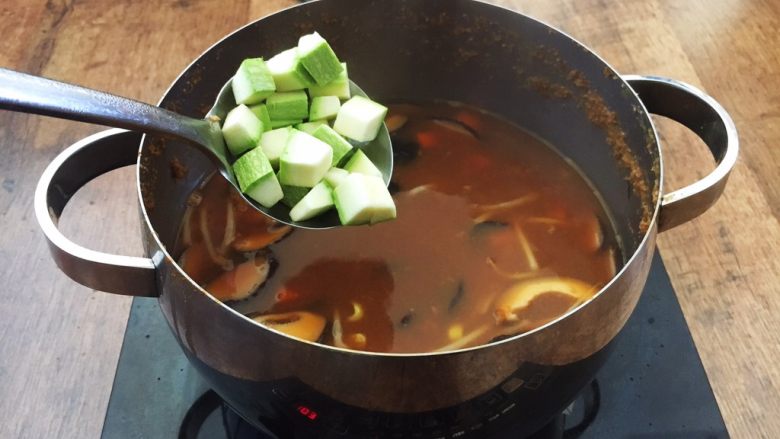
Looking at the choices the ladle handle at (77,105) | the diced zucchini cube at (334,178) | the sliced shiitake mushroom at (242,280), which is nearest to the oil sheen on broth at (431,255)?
the sliced shiitake mushroom at (242,280)

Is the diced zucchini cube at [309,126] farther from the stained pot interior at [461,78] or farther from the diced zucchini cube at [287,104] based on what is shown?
the stained pot interior at [461,78]

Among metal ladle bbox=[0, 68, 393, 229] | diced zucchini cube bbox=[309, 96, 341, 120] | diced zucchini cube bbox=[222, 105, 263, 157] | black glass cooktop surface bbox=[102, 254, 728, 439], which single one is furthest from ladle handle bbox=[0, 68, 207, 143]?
black glass cooktop surface bbox=[102, 254, 728, 439]

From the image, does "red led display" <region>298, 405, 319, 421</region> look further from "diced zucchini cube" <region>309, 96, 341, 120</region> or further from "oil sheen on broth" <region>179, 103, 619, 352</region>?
"diced zucchini cube" <region>309, 96, 341, 120</region>

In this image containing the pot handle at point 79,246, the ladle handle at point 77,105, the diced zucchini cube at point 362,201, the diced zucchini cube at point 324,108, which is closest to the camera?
the ladle handle at point 77,105

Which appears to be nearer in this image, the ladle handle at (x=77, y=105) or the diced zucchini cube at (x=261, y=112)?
the ladle handle at (x=77, y=105)

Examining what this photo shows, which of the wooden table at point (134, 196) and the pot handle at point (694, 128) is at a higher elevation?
the pot handle at point (694, 128)

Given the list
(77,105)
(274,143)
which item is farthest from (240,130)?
(77,105)
